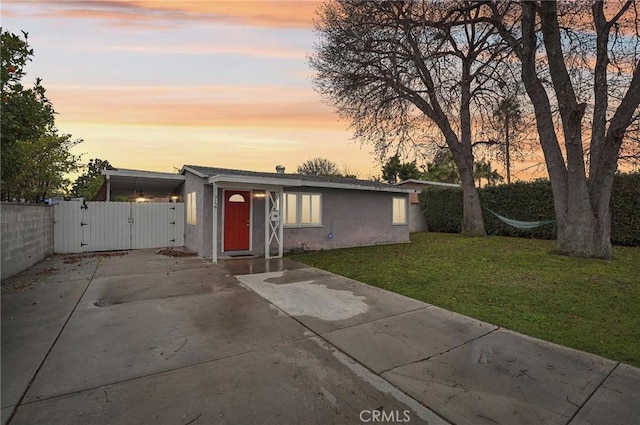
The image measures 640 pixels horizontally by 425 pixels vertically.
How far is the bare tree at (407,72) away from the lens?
10531mm

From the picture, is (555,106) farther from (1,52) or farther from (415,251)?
(1,52)

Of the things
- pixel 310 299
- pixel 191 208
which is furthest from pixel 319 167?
pixel 310 299

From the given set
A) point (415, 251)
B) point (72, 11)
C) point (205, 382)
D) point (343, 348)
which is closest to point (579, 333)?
point (343, 348)

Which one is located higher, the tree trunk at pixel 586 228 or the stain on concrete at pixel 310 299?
the tree trunk at pixel 586 228

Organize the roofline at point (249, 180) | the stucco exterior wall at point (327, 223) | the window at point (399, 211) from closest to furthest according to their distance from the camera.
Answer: the roofline at point (249, 180) < the stucco exterior wall at point (327, 223) < the window at point (399, 211)

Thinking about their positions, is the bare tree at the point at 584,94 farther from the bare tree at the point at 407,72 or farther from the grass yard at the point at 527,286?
the bare tree at the point at 407,72

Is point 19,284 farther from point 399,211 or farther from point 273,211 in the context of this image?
point 399,211

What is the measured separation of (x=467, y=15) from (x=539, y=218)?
905 cm

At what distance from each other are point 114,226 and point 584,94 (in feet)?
52.8

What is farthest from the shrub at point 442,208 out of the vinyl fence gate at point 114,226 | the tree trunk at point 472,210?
the vinyl fence gate at point 114,226

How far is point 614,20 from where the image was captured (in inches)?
344

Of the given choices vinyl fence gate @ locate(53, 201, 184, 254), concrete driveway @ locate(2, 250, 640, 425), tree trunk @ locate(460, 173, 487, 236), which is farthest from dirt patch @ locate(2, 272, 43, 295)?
tree trunk @ locate(460, 173, 487, 236)

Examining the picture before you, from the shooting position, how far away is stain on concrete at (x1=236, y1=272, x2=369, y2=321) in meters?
4.65

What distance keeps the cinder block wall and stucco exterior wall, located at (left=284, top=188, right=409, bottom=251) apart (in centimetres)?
663
